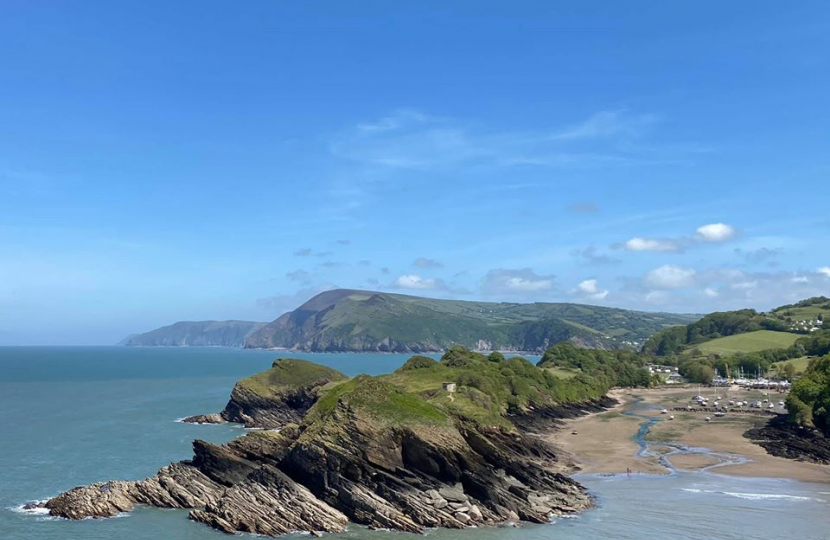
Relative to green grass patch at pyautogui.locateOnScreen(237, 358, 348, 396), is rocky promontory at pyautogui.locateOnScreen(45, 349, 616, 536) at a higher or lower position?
lower

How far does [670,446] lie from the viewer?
10262cm

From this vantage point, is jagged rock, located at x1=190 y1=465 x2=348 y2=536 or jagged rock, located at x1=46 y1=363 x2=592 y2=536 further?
jagged rock, located at x1=46 y1=363 x2=592 y2=536

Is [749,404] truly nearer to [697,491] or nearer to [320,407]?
[697,491]

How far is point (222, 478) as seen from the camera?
67.1m

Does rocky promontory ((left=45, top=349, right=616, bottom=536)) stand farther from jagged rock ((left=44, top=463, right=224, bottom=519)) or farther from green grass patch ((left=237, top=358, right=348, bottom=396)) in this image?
green grass patch ((left=237, top=358, right=348, bottom=396))

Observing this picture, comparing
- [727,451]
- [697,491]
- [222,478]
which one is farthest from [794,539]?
[222,478]

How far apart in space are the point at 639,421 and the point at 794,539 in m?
79.1

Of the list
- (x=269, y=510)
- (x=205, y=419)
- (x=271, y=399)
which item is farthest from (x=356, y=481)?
(x=205, y=419)

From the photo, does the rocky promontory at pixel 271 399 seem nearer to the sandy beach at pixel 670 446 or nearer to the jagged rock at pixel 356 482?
the sandy beach at pixel 670 446

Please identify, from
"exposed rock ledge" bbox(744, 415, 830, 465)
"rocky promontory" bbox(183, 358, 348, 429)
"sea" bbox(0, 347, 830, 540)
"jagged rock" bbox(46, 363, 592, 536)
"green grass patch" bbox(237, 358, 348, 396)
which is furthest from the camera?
"green grass patch" bbox(237, 358, 348, 396)

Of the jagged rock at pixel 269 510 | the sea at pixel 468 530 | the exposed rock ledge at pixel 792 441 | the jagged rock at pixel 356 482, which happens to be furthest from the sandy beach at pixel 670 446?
the jagged rock at pixel 269 510

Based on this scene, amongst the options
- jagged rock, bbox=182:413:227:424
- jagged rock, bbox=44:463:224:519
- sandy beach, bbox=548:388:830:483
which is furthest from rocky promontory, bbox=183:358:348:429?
jagged rock, bbox=44:463:224:519

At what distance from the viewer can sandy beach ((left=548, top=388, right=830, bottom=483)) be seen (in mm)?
84875

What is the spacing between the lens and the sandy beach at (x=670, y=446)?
8488 cm
